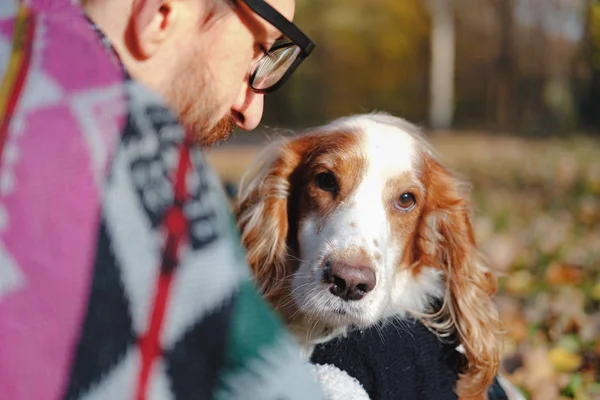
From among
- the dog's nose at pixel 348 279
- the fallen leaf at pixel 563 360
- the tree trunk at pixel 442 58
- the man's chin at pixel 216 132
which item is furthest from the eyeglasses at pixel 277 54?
the tree trunk at pixel 442 58

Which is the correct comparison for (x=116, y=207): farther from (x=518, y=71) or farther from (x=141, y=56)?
(x=518, y=71)

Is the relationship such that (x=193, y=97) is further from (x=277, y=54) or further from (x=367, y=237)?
(x=367, y=237)

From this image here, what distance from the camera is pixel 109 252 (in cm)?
115

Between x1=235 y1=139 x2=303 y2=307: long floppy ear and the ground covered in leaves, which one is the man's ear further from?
the ground covered in leaves

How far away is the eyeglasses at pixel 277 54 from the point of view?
5.16 feet

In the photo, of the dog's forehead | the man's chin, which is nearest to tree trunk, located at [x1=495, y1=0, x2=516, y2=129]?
the dog's forehead

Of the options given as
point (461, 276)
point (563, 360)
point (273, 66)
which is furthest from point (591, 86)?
point (273, 66)

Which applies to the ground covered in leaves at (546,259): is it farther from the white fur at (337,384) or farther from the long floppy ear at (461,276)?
the white fur at (337,384)

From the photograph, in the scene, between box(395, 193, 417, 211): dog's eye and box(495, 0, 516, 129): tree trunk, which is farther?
box(495, 0, 516, 129): tree trunk

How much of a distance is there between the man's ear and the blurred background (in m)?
1.62

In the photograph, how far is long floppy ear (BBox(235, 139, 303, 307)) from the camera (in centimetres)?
268

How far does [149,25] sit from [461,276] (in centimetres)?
166

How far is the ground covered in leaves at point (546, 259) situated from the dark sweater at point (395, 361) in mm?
1027

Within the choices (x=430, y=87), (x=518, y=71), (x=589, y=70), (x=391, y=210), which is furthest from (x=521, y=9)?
(x=391, y=210)
